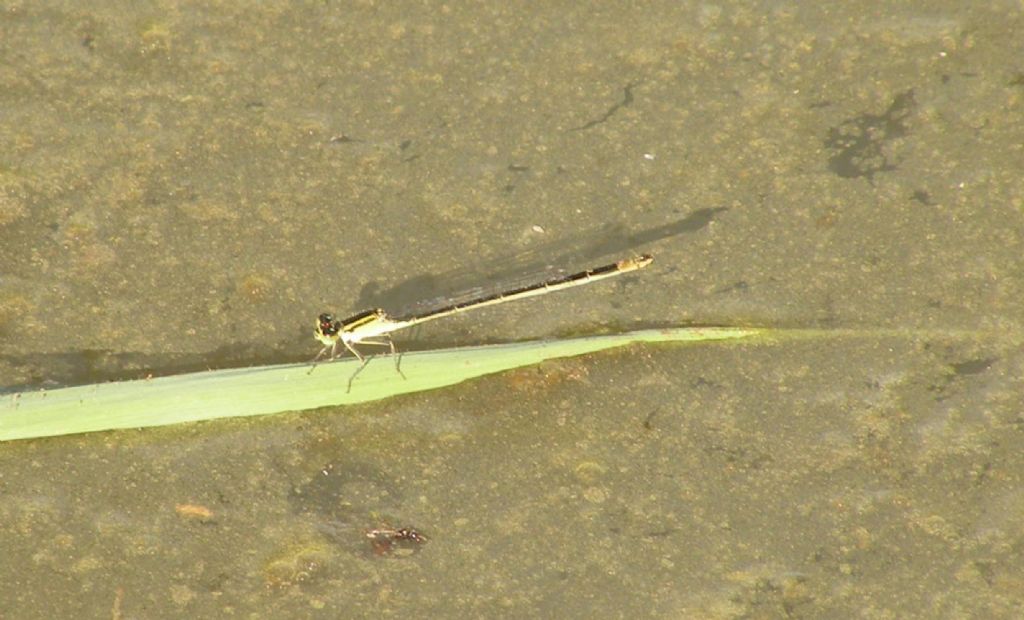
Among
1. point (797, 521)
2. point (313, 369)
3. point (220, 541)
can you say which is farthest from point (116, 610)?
point (797, 521)

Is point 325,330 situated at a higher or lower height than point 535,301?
higher

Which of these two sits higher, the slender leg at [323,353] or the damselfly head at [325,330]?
the damselfly head at [325,330]

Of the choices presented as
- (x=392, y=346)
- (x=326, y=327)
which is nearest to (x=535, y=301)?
(x=392, y=346)

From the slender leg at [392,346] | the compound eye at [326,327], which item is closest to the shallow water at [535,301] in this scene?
the slender leg at [392,346]

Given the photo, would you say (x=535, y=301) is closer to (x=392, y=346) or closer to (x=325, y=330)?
(x=392, y=346)

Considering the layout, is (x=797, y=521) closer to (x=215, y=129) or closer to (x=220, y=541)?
(x=220, y=541)

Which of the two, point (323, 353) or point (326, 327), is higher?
point (326, 327)

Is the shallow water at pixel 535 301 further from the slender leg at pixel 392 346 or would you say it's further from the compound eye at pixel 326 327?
the compound eye at pixel 326 327

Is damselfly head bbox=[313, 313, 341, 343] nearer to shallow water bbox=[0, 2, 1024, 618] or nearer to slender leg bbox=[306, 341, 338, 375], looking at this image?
slender leg bbox=[306, 341, 338, 375]

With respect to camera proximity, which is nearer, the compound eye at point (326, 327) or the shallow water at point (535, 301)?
the shallow water at point (535, 301)

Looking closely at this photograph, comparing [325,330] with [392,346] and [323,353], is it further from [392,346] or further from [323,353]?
[392,346]

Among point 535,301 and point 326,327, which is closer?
point 326,327
